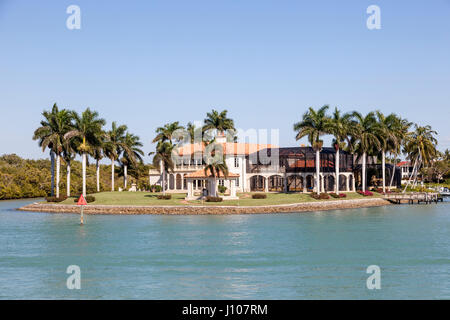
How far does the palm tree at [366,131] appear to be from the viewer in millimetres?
84500

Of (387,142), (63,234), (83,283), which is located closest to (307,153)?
(387,142)

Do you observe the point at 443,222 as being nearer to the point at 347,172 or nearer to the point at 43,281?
the point at 347,172

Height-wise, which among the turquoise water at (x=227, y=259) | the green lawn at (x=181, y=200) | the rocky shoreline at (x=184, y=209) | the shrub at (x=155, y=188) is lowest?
the turquoise water at (x=227, y=259)

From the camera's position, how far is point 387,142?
90250 millimetres

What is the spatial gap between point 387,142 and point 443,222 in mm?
39351

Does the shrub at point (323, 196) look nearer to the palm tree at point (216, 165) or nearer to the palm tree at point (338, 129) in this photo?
the palm tree at point (338, 129)

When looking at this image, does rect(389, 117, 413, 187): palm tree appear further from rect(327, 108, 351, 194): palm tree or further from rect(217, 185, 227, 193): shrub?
rect(217, 185, 227, 193): shrub

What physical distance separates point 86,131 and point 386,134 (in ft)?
164

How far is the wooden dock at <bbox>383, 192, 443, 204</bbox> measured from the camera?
84.7 m

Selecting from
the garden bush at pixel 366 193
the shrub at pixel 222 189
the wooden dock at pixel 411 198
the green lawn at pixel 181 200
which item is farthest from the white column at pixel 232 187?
the wooden dock at pixel 411 198

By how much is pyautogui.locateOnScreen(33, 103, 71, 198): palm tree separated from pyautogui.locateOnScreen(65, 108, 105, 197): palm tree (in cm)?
127

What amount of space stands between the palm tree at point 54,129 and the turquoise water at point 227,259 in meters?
21.2

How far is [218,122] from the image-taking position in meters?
85.2

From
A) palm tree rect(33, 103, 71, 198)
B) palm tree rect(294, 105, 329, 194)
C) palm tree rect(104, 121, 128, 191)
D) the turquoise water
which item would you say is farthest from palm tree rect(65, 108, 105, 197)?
palm tree rect(294, 105, 329, 194)
